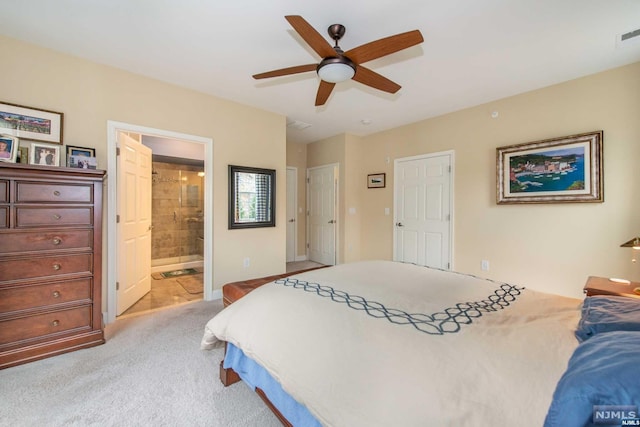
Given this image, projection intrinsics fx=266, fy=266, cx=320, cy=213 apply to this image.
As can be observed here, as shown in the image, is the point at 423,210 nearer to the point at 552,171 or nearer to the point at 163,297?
the point at 552,171

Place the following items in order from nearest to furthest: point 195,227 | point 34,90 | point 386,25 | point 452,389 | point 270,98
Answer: point 452,389
point 386,25
point 34,90
point 270,98
point 195,227

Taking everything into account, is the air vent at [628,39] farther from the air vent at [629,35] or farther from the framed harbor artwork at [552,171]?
the framed harbor artwork at [552,171]

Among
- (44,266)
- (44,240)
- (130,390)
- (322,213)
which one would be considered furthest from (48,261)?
(322,213)

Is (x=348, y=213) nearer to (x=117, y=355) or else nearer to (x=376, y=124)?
(x=376, y=124)

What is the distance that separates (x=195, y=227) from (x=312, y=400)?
5306 millimetres

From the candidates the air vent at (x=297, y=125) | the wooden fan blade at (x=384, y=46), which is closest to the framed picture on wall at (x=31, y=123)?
the wooden fan blade at (x=384, y=46)

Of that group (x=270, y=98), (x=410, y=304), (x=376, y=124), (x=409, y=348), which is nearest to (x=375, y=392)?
(x=409, y=348)

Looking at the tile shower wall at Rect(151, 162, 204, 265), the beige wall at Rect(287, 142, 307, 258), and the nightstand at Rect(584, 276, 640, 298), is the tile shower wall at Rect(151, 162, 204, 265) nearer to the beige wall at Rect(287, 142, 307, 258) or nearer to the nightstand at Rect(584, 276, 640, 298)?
the beige wall at Rect(287, 142, 307, 258)

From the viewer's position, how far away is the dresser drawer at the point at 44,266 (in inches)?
73.7

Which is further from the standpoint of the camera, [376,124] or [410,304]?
[376,124]

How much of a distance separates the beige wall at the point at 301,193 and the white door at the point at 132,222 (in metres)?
2.78

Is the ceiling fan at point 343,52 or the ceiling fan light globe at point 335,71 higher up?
the ceiling fan at point 343,52

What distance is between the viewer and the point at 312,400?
3.10ft

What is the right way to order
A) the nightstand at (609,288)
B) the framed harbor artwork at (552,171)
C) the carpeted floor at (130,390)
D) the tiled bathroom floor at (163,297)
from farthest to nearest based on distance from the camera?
1. the tiled bathroom floor at (163,297)
2. the framed harbor artwork at (552,171)
3. the nightstand at (609,288)
4. the carpeted floor at (130,390)
